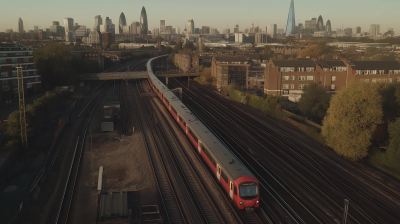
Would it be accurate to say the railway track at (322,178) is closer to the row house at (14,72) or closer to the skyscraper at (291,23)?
the row house at (14,72)

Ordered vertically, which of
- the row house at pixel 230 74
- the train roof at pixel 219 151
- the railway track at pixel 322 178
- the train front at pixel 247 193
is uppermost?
the row house at pixel 230 74

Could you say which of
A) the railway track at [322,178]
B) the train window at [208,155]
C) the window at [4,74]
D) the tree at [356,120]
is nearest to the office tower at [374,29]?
the railway track at [322,178]

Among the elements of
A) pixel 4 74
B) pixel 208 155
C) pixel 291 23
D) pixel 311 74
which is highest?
pixel 291 23

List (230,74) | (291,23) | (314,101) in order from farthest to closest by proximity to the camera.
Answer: (291,23) → (230,74) → (314,101)

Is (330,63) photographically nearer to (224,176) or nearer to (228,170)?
(224,176)

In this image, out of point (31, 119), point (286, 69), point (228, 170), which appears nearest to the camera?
point (228, 170)

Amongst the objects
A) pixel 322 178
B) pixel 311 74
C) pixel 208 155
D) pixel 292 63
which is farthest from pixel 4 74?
pixel 311 74

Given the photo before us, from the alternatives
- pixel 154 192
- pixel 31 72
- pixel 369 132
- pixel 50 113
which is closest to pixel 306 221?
pixel 154 192
